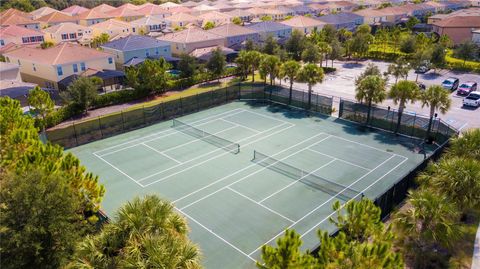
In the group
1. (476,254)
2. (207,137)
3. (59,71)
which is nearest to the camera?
(476,254)

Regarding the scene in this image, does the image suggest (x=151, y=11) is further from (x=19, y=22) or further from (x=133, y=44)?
(x=133, y=44)

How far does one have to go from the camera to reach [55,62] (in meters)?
48.4

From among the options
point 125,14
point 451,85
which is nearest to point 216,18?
point 125,14

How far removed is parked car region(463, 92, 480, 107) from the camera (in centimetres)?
3947

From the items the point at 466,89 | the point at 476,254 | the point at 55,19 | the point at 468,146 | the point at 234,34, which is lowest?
the point at 476,254

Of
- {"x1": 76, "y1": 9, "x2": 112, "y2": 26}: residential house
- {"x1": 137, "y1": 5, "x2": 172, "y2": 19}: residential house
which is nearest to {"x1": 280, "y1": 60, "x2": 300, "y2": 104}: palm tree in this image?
{"x1": 76, "y1": 9, "x2": 112, "y2": 26}: residential house

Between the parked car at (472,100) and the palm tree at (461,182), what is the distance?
25.2 metres

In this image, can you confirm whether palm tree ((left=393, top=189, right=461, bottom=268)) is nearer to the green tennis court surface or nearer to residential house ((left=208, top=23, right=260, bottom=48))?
the green tennis court surface

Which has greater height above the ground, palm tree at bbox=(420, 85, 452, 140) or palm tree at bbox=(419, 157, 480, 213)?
palm tree at bbox=(420, 85, 452, 140)

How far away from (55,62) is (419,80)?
50.2 metres

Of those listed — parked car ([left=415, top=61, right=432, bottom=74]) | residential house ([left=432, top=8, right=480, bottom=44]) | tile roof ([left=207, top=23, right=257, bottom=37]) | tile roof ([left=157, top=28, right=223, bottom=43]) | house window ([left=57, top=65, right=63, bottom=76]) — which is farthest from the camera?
tile roof ([left=207, top=23, right=257, bottom=37])

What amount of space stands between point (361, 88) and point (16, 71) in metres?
43.5

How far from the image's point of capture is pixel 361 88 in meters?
34.4

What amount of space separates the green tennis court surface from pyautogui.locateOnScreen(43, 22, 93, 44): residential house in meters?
56.3
